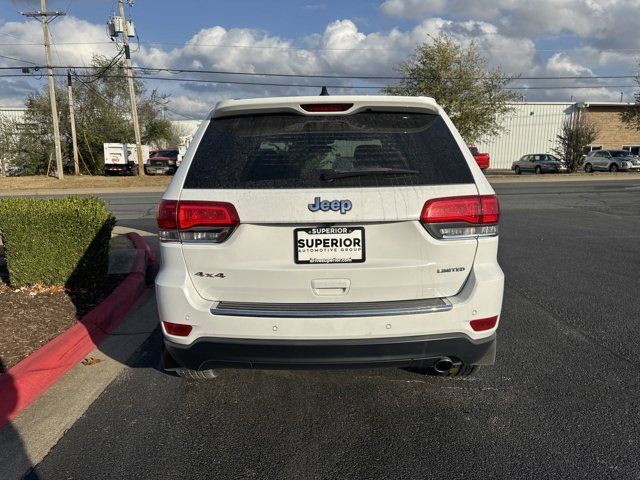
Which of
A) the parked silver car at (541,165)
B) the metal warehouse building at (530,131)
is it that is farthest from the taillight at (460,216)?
the metal warehouse building at (530,131)

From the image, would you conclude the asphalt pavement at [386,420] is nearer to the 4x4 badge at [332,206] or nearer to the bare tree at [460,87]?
the 4x4 badge at [332,206]

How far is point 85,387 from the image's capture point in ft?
11.4

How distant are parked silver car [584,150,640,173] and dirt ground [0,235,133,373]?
40610mm

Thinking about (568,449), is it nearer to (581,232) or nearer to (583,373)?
(583,373)

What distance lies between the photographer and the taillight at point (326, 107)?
2.88m

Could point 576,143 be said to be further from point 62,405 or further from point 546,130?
point 62,405

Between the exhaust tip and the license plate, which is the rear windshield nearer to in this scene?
the license plate

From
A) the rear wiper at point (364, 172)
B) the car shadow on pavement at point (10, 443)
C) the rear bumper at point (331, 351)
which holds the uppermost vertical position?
the rear wiper at point (364, 172)

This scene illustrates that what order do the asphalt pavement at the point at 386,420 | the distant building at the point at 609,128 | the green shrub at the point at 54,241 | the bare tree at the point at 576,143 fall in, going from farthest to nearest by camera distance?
1. the distant building at the point at 609,128
2. the bare tree at the point at 576,143
3. the green shrub at the point at 54,241
4. the asphalt pavement at the point at 386,420

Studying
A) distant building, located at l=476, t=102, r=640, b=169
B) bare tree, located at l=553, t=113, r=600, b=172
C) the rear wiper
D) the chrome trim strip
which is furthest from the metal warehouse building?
the chrome trim strip

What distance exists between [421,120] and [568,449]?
1.99m

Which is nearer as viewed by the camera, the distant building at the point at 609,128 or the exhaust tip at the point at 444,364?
the exhaust tip at the point at 444,364

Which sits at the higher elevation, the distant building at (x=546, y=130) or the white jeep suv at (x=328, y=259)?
the distant building at (x=546, y=130)

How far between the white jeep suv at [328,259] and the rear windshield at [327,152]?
0.01m
